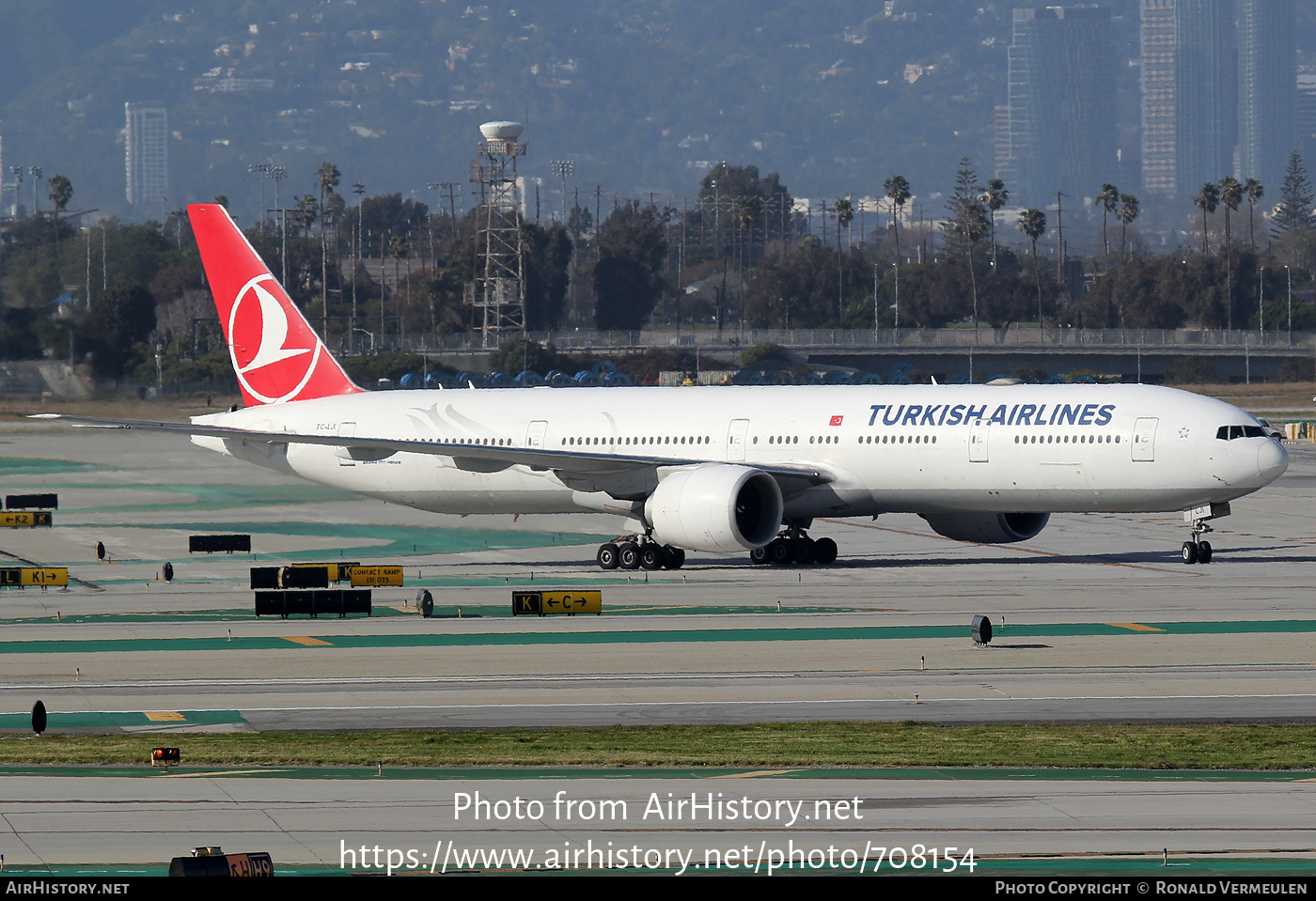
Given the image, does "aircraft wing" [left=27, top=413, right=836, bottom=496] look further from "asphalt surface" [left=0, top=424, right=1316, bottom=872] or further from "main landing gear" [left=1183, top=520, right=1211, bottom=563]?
"main landing gear" [left=1183, top=520, right=1211, bottom=563]

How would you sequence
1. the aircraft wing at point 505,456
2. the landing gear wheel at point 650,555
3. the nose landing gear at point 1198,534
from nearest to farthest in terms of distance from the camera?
the nose landing gear at point 1198,534, the aircraft wing at point 505,456, the landing gear wheel at point 650,555

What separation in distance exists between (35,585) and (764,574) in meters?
17.5

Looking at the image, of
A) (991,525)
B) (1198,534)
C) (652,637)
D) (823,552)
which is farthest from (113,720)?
(1198,534)

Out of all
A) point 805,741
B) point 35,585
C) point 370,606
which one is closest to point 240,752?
point 805,741

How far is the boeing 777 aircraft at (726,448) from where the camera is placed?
1570 inches

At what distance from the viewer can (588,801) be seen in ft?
56.6

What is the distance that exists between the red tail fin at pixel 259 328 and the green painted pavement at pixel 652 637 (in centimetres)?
1945

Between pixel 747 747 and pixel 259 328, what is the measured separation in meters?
32.9

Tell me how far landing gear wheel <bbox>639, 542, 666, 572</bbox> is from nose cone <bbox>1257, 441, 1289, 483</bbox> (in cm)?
1465

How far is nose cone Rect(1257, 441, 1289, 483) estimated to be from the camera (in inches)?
1550

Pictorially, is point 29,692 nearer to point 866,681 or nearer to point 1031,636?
point 866,681

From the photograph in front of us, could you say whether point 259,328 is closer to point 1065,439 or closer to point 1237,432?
point 1065,439

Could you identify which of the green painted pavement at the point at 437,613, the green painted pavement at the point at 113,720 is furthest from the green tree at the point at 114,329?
the green painted pavement at the point at 113,720

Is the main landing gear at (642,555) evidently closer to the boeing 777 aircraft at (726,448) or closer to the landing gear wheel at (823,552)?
the boeing 777 aircraft at (726,448)
